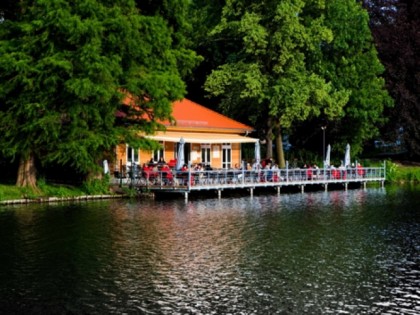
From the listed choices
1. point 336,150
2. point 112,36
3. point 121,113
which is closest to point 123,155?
point 121,113

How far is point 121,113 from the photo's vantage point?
39562 mm

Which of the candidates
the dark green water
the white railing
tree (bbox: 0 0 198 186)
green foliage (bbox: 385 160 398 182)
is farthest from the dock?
green foliage (bbox: 385 160 398 182)

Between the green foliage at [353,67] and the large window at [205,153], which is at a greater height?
the green foliage at [353,67]

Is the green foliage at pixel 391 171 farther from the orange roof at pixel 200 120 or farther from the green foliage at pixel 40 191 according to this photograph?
the green foliage at pixel 40 191

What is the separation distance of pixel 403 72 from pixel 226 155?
17981 mm

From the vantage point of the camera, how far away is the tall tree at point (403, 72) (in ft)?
189

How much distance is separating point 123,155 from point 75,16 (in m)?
13.9

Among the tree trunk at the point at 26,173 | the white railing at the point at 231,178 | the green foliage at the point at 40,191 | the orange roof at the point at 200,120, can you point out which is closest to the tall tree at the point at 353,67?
the white railing at the point at 231,178

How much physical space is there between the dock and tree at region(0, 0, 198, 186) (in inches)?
129

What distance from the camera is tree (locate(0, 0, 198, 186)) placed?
32531 millimetres

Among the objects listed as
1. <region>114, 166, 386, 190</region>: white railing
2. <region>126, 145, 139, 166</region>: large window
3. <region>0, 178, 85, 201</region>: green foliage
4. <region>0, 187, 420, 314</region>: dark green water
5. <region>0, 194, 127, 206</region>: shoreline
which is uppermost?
<region>126, 145, 139, 166</region>: large window

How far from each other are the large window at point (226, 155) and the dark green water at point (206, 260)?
1827cm

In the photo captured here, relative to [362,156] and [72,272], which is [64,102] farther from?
[362,156]

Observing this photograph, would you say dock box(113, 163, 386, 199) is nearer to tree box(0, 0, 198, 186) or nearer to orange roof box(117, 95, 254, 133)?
tree box(0, 0, 198, 186)
